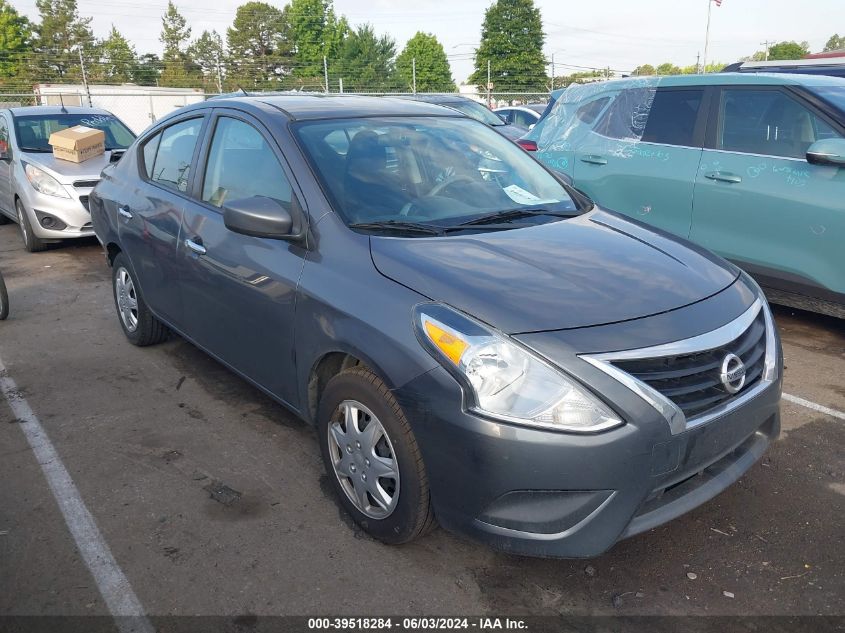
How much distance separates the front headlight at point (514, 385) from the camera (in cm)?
226

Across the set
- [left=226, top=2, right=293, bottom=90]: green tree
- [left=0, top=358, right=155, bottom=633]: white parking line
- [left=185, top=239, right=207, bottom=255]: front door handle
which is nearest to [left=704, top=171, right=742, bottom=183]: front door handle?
[left=185, top=239, right=207, bottom=255]: front door handle

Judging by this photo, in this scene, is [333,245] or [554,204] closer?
[333,245]

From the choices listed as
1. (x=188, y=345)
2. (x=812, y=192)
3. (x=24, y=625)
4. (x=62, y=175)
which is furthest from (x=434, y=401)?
(x=62, y=175)

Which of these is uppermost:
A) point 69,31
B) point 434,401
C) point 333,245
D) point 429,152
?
point 69,31

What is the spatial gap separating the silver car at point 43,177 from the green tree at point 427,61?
64293 millimetres

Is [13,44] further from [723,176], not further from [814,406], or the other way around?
[814,406]

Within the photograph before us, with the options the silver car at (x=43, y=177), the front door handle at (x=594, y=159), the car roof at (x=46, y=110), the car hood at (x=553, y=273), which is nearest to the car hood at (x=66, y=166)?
the silver car at (x=43, y=177)

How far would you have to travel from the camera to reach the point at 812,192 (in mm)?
4746

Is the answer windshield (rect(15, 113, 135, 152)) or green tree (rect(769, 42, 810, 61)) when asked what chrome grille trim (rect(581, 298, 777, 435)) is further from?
green tree (rect(769, 42, 810, 61))

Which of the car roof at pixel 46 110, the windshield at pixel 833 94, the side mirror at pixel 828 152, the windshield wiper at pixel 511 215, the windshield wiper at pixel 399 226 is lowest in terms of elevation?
the windshield wiper at pixel 511 215

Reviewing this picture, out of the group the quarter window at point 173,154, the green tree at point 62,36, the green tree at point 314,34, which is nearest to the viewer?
the quarter window at point 173,154

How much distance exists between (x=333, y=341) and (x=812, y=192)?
3639 millimetres

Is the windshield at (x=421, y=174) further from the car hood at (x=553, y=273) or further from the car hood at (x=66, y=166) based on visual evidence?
the car hood at (x=66, y=166)

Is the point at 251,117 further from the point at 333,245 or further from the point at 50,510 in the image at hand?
the point at 50,510
